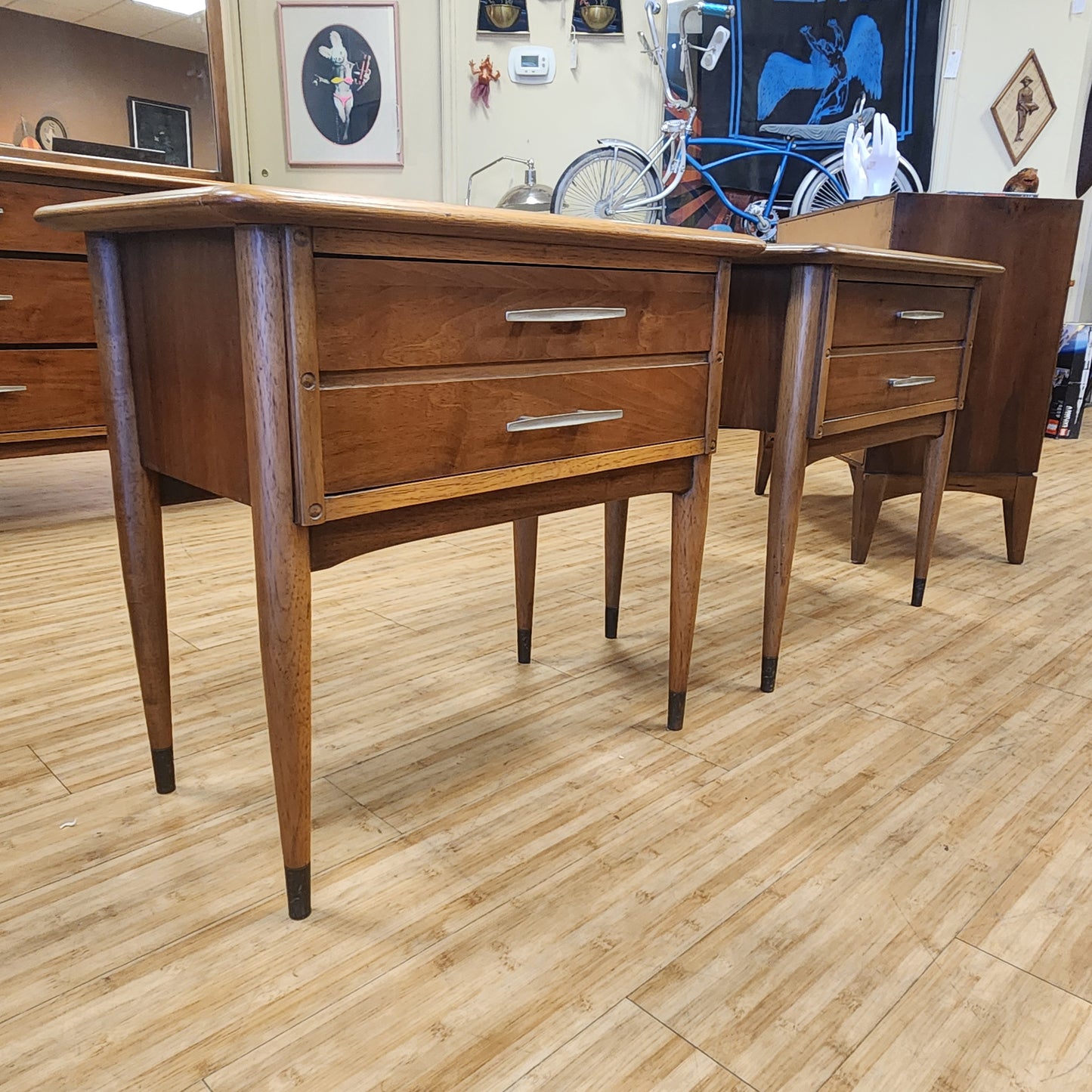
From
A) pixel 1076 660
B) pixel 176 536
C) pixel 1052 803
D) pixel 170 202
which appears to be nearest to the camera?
pixel 170 202

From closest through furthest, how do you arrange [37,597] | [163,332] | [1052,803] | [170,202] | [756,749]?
[170,202]
[163,332]
[1052,803]
[756,749]
[37,597]

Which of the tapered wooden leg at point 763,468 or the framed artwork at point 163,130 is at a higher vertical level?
the framed artwork at point 163,130

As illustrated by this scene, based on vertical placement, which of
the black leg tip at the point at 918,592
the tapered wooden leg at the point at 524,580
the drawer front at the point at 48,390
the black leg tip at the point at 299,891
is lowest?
the black leg tip at the point at 918,592

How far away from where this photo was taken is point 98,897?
36.8 inches

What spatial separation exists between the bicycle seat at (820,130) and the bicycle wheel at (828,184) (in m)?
0.09

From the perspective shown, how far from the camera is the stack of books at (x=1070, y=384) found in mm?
4199

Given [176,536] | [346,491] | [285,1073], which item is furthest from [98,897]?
[176,536]

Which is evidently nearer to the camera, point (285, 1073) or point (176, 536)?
point (285, 1073)

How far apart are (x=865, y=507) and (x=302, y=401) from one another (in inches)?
68.6

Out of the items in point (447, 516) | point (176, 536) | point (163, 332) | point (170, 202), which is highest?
point (170, 202)

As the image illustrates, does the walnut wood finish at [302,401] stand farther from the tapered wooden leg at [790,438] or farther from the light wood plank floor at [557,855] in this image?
the tapered wooden leg at [790,438]

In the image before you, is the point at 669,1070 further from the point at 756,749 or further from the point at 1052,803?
the point at 1052,803

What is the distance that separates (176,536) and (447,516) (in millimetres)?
1649

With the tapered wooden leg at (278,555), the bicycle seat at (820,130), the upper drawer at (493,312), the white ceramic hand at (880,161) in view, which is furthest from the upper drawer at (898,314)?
the bicycle seat at (820,130)
